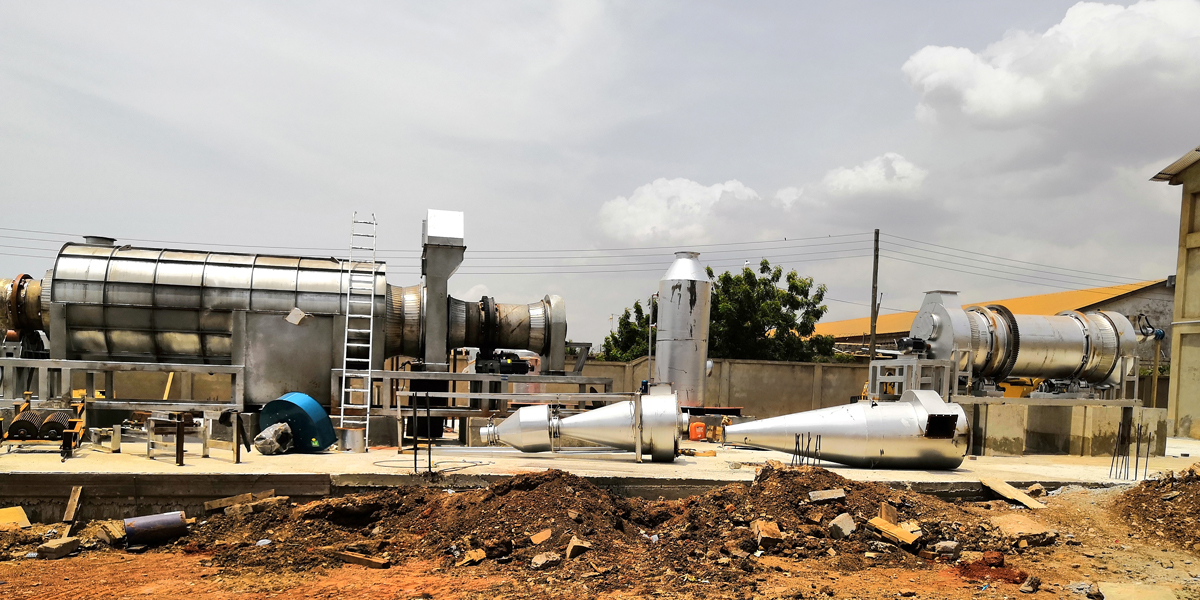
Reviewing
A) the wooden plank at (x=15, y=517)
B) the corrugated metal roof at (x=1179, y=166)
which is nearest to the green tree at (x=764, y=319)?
the corrugated metal roof at (x=1179, y=166)

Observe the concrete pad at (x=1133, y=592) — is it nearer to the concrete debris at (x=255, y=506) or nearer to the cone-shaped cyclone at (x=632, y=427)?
the cone-shaped cyclone at (x=632, y=427)

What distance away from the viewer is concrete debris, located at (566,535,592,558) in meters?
8.01

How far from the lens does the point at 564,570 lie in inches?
303

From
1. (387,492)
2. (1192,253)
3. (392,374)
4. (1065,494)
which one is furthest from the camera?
(1192,253)

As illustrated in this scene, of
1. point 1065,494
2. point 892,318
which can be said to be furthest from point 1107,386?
point 892,318

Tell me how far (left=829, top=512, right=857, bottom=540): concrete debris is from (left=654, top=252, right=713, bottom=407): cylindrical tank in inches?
319

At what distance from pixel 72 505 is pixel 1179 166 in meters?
28.8

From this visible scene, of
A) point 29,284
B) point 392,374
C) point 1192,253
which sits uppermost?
point 1192,253

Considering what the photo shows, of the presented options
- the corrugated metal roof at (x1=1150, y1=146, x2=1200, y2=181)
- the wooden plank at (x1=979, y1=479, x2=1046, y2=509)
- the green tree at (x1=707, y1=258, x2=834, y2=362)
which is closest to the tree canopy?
the green tree at (x1=707, y1=258, x2=834, y2=362)

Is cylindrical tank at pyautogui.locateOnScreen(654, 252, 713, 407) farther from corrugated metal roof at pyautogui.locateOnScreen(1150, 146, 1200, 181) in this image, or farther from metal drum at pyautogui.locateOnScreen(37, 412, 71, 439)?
corrugated metal roof at pyautogui.locateOnScreen(1150, 146, 1200, 181)

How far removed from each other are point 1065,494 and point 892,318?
127 ft

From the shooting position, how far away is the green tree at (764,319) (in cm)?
3067

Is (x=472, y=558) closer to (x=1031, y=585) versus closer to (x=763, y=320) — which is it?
(x=1031, y=585)

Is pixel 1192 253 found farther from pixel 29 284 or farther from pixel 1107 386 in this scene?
pixel 29 284
